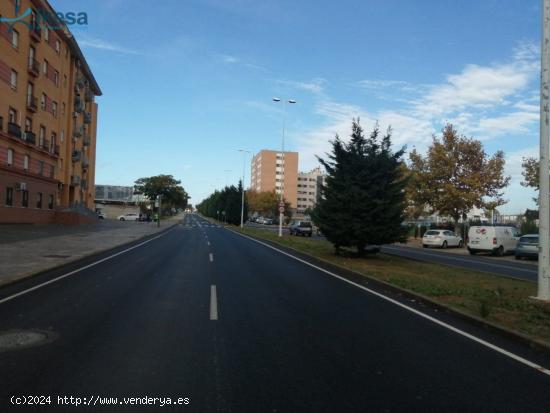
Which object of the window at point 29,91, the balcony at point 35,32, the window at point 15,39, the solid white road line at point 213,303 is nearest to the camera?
the solid white road line at point 213,303

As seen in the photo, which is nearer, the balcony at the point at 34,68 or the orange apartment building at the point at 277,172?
the balcony at the point at 34,68

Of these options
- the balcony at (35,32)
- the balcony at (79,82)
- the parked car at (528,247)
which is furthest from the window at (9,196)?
the parked car at (528,247)

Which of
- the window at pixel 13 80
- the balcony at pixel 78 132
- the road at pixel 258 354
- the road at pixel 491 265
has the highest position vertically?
the window at pixel 13 80

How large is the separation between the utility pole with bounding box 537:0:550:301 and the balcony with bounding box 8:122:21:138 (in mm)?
36633

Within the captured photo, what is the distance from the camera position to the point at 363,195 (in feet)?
62.8

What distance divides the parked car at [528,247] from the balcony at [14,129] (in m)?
35.2

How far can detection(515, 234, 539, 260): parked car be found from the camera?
26.5 meters

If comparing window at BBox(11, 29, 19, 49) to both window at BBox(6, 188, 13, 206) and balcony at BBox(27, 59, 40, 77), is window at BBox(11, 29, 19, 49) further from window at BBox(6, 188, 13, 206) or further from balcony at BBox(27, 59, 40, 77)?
window at BBox(6, 188, 13, 206)

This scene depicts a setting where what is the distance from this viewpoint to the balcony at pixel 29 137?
39.8m

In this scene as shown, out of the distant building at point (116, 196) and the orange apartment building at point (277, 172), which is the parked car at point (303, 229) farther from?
the orange apartment building at point (277, 172)

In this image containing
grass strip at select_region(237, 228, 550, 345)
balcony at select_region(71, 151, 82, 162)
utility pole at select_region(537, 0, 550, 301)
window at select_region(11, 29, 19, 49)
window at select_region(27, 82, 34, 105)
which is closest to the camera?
grass strip at select_region(237, 228, 550, 345)

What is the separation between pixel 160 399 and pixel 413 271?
42.9 feet

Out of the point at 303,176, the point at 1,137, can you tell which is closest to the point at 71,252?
→ the point at 1,137

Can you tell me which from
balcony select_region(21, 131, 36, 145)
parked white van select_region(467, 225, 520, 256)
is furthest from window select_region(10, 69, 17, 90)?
parked white van select_region(467, 225, 520, 256)
